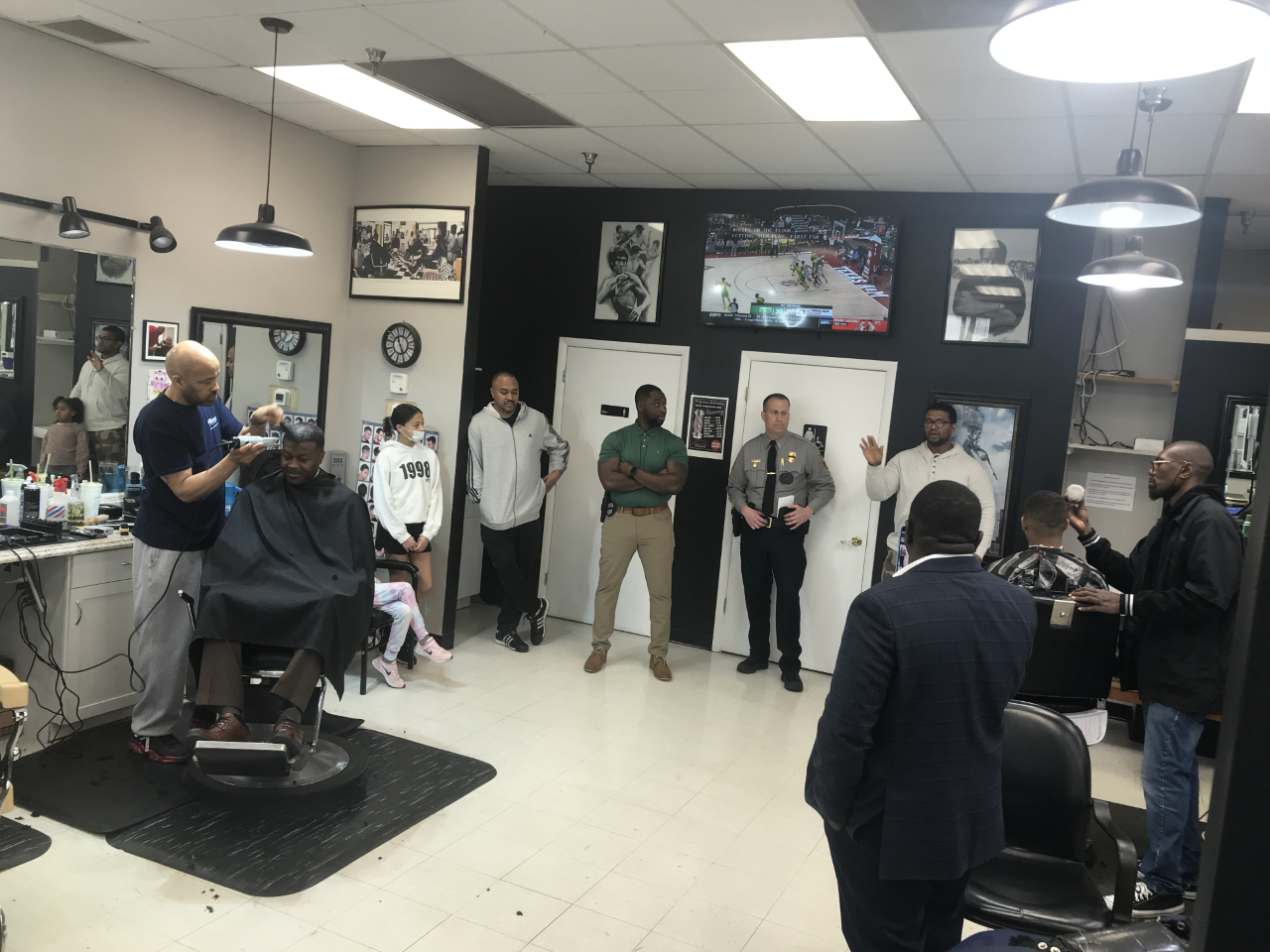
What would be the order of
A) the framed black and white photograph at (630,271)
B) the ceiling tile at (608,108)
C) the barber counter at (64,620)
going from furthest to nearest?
the framed black and white photograph at (630,271) → the ceiling tile at (608,108) → the barber counter at (64,620)

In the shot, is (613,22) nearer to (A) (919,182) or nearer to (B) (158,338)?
(A) (919,182)

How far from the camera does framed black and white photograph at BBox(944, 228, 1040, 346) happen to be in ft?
16.9

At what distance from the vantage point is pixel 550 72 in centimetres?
380

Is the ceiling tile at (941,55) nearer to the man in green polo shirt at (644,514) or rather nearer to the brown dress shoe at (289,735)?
the man in green polo shirt at (644,514)

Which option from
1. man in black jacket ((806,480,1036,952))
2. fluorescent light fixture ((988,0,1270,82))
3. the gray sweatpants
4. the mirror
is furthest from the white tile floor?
fluorescent light fixture ((988,0,1270,82))

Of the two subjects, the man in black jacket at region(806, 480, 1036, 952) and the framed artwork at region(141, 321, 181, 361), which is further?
the framed artwork at region(141, 321, 181, 361)

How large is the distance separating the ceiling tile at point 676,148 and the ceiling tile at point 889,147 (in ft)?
2.08

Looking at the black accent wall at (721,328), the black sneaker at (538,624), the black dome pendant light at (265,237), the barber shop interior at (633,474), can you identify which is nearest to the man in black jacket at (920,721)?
the barber shop interior at (633,474)

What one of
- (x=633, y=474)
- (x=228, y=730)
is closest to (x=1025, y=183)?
(x=633, y=474)

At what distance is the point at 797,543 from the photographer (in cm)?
543

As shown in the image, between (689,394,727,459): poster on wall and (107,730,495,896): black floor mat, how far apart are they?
8.92 ft

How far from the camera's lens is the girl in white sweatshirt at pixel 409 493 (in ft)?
16.7

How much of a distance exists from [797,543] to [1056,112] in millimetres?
2637

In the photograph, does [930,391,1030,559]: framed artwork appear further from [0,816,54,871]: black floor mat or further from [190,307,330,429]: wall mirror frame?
[0,816,54,871]: black floor mat
